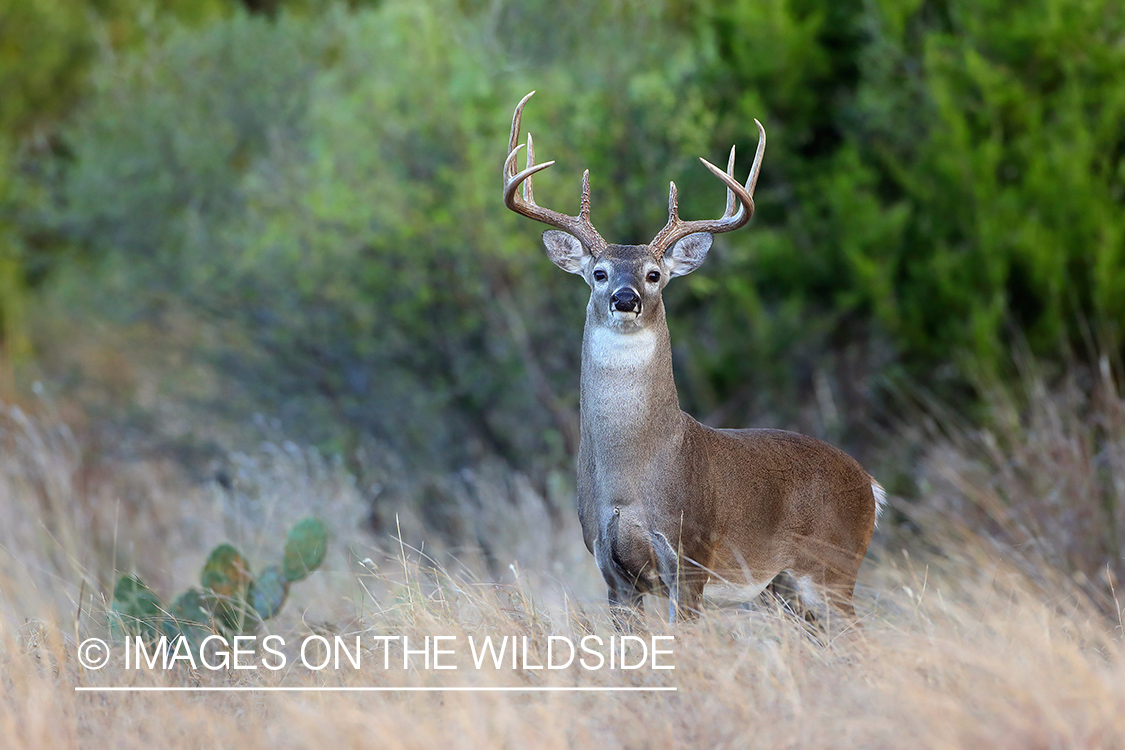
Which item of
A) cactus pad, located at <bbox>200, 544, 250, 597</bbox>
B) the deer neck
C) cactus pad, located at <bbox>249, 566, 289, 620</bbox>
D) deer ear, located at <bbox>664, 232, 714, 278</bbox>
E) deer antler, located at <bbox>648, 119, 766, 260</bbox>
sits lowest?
cactus pad, located at <bbox>249, 566, 289, 620</bbox>

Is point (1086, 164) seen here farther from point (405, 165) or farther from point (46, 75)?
point (46, 75)

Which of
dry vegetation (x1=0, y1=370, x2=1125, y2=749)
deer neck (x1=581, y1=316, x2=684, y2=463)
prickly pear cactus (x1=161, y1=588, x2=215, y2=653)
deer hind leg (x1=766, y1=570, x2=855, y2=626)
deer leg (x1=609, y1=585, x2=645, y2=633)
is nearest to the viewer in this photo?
dry vegetation (x1=0, y1=370, x2=1125, y2=749)

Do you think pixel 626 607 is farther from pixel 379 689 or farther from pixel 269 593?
pixel 269 593

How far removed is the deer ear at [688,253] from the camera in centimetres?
493

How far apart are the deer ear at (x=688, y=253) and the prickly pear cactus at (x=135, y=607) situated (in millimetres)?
2197

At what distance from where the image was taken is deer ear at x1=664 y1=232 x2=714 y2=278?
4.93 metres

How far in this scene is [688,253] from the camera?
5.00m

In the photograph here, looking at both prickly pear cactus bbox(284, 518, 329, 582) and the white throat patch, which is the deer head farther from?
prickly pear cactus bbox(284, 518, 329, 582)

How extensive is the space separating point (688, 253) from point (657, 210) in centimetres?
536

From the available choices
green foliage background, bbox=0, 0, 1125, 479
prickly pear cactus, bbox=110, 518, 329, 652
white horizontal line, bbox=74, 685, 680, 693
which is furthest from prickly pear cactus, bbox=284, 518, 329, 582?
green foliage background, bbox=0, 0, 1125, 479

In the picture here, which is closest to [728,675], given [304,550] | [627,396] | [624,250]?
[627,396]

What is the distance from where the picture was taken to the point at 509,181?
4797 mm

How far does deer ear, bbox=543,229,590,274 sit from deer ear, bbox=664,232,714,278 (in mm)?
311

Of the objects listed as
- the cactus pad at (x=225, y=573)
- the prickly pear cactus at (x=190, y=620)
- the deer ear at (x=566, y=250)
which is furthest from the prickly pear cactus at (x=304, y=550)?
the deer ear at (x=566, y=250)
